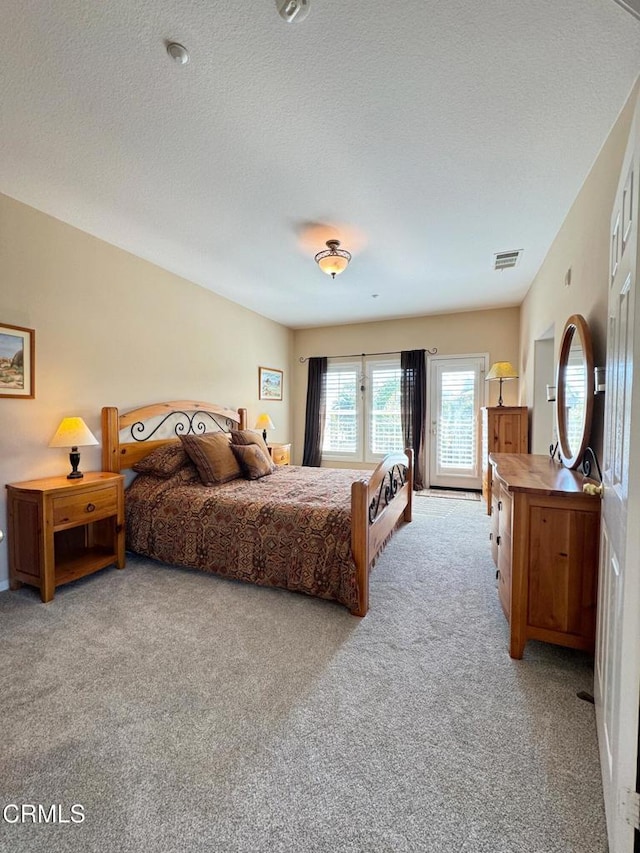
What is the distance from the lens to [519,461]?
271 centimetres

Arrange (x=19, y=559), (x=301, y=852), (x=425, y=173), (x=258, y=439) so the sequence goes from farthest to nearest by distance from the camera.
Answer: (x=258, y=439)
(x=19, y=559)
(x=425, y=173)
(x=301, y=852)

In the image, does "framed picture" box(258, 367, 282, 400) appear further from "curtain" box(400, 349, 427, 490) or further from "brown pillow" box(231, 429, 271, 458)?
"curtain" box(400, 349, 427, 490)

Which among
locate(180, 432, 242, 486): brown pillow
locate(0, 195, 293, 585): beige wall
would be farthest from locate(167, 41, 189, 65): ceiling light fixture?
locate(180, 432, 242, 486): brown pillow

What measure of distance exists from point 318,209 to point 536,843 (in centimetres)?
333

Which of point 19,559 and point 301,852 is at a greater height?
point 19,559

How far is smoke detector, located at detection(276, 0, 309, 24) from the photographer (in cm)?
130

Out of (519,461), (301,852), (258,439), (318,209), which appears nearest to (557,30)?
(318,209)

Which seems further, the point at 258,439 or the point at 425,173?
the point at 258,439

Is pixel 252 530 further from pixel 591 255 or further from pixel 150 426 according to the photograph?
pixel 591 255

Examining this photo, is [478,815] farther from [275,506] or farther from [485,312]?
[485,312]

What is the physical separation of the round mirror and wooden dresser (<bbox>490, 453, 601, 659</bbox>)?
34 cm

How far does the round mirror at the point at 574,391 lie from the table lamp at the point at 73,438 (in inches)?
129

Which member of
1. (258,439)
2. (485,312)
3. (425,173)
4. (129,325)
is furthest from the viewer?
(485,312)

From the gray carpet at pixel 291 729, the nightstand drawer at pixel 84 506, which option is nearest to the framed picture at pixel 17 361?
the nightstand drawer at pixel 84 506
